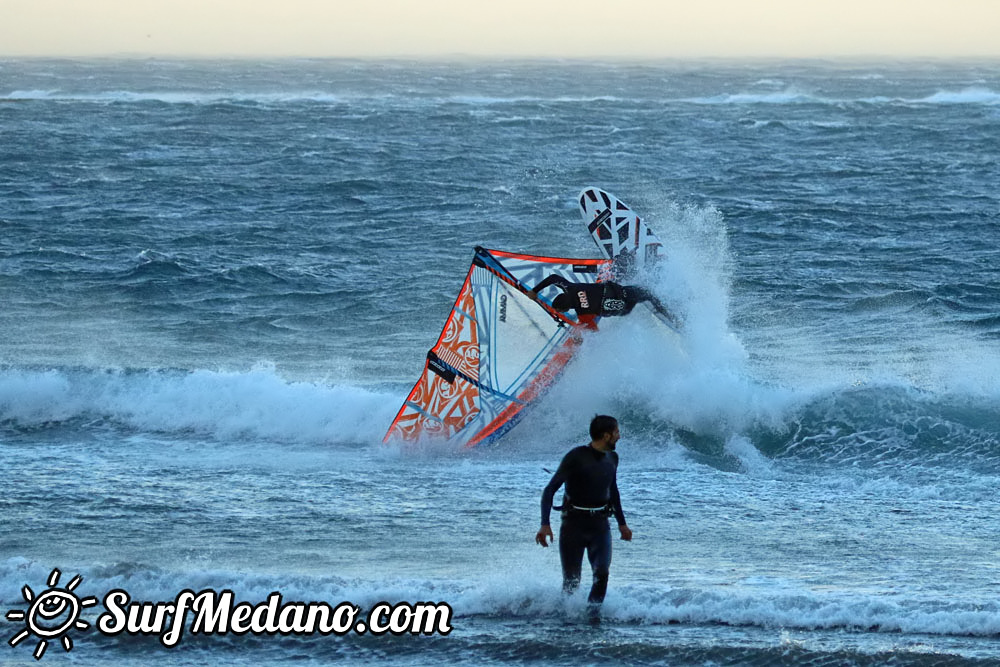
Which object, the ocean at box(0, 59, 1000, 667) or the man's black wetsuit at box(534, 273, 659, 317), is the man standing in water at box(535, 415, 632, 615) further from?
the man's black wetsuit at box(534, 273, 659, 317)

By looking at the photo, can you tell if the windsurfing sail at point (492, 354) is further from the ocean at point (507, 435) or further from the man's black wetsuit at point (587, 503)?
the man's black wetsuit at point (587, 503)

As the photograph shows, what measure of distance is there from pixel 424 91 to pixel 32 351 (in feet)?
155

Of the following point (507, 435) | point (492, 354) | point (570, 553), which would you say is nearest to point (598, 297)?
point (492, 354)

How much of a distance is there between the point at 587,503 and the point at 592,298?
560cm

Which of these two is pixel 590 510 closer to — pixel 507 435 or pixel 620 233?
pixel 507 435

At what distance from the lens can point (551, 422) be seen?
12.1 metres

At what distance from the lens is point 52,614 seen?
7.11m

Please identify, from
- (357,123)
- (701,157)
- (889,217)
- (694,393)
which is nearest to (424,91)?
(357,123)

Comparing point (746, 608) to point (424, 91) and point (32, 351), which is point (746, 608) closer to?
point (32, 351)

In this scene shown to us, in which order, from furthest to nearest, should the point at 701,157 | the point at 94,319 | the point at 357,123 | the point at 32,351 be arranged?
the point at 357,123 < the point at 701,157 < the point at 94,319 < the point at 32,351

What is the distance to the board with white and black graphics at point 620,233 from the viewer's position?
1305 centimetres

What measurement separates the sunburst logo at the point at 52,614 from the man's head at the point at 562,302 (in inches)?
223

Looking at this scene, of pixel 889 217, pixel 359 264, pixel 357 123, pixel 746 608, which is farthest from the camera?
pixel 357 123

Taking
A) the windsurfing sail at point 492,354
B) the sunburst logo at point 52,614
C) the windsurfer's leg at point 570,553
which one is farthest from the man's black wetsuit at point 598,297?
the sunburst logo at point 52,614
